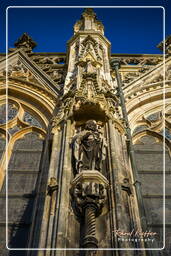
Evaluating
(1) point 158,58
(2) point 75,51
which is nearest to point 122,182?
A: (2) point 75,51

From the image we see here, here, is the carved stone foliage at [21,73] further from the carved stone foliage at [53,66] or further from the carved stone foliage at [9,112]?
the carved stone foliage at [9,112]

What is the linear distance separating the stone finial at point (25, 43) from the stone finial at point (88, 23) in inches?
101

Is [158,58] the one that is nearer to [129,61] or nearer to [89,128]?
[129,61]

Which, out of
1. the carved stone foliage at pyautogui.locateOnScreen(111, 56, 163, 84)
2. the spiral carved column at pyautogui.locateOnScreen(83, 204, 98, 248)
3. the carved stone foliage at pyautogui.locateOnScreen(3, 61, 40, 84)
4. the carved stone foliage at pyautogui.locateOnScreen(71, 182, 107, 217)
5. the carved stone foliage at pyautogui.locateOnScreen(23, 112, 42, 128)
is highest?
the carved stone foliage at pyautogui.locateOnScreen(111, 56, 163, 84)

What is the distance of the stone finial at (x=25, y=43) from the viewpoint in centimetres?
1527

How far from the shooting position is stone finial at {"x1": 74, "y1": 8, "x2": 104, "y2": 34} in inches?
510

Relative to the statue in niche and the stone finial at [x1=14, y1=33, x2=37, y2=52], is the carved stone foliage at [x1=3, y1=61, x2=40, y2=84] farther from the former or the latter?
the statue in niche

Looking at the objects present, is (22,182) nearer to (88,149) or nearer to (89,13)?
(88,149)

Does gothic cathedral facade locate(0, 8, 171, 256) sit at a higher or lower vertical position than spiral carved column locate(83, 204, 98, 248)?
higher

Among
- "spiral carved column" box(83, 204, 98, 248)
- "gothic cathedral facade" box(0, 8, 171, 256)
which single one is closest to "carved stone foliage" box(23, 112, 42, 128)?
"gothic cathedral facade" box(0, 8, 171, 256)

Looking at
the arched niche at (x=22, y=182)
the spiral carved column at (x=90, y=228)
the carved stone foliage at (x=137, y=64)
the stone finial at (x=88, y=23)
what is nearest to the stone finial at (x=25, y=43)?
the stone finial at (x=88, y=23)

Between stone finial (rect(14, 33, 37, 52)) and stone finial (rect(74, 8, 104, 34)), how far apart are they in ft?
8.39

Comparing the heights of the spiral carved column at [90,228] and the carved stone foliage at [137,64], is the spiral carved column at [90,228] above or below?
below

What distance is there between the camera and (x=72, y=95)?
24.9 ft
